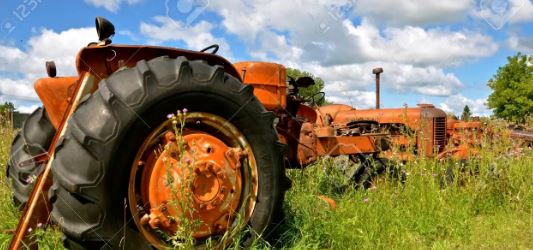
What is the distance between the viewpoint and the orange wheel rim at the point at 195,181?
2.35 m

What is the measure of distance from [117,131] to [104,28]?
2.82 feet

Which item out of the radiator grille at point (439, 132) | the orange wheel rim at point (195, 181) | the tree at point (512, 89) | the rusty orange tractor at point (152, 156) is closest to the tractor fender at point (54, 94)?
the rusty orange tractor at point (152, 156)

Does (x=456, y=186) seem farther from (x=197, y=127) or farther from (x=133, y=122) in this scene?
(x=133, y=122)

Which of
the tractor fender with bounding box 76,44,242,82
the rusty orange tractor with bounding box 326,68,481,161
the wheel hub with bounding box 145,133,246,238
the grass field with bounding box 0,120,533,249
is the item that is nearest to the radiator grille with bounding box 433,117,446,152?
the rusty orange tractor with bounding box 326,68,481,161

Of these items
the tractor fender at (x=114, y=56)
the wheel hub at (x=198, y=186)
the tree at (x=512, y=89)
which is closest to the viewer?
the wheel hub at (x=198, y=186)

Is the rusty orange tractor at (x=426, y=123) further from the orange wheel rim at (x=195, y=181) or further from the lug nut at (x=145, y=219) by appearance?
the lug nut at (x=145, y=219)

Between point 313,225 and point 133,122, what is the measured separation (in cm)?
178

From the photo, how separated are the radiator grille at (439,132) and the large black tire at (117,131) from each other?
5855 millimetres

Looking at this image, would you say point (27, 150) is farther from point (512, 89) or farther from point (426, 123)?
point (512, 89)

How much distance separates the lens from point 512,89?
33.6m

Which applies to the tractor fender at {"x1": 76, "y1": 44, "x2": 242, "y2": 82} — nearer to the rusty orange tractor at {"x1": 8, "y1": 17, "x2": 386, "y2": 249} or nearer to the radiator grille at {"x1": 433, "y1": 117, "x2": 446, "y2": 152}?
the rusty orange tractor at {"x1": 8, "y1": 17, "x2": 386, "y2": 249}

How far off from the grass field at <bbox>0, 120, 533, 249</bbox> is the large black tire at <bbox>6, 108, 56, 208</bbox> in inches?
10.4

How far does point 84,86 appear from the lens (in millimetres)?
2600

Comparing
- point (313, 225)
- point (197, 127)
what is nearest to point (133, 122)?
point (197, 127)
